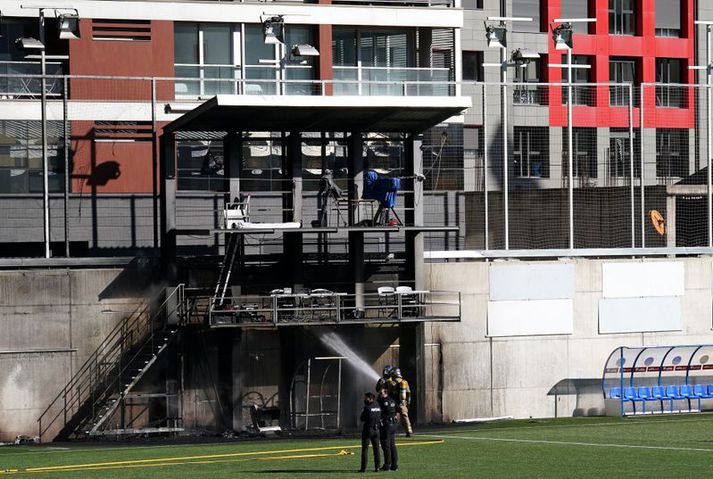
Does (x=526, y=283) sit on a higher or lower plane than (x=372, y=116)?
lower

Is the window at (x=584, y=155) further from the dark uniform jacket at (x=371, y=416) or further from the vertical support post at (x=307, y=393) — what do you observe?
the dark uniform jacket at (x=371, y=416)

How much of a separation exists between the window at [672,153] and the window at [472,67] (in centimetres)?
2607

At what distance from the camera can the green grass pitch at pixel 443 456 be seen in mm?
35188

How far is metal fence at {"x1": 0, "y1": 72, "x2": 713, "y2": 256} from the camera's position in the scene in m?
53.7

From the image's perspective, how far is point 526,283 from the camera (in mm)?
53969

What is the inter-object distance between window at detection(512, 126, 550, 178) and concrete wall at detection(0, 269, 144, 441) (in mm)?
15445

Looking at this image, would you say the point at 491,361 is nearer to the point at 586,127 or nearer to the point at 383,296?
the point at 383,296

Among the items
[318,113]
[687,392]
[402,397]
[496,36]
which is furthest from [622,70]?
[402,397]

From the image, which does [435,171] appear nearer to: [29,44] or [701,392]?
[701,392]

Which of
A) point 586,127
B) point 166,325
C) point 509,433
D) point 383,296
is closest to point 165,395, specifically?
point 166,325

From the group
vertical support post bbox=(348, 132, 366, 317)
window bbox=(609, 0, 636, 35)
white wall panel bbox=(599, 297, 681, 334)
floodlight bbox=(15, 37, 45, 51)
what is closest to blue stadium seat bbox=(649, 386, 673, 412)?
white wall panel bbox=(599, 297, 681, 334)

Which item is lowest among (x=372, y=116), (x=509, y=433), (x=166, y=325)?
(x=509, y=433)

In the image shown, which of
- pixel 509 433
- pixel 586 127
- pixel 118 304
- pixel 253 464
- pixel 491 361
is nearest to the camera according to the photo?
pixel 253 464

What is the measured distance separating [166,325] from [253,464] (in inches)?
486
